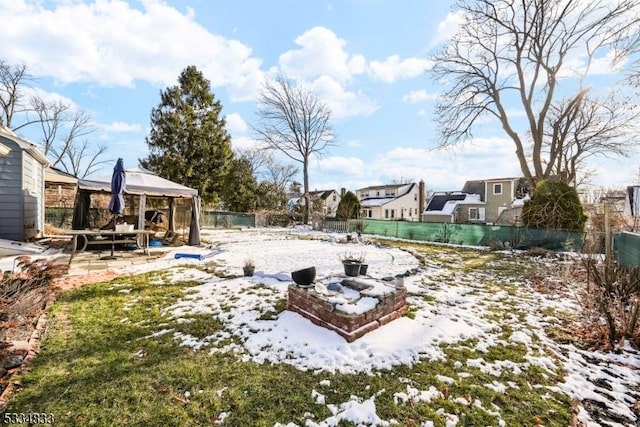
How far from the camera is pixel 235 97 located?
1559 cm

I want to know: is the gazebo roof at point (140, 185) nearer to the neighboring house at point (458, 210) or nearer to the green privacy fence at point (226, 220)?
the green privacy fence at point (226, 220)

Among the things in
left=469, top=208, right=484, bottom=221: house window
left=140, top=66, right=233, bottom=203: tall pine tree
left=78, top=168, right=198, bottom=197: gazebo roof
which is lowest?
left=469, top=208, right=484, bottom=221: house window

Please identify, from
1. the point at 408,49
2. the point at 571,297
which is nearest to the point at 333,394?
the point at 571,297

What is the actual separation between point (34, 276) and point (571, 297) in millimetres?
9102

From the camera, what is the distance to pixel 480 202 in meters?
27.3

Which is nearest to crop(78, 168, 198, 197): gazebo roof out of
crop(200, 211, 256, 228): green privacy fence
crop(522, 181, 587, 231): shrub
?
crop(200, 211, 256, 228): green privacy fence

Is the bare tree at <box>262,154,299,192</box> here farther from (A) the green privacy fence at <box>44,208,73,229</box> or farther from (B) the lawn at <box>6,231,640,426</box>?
(B) the lawn at <box>6,231,640,426</box>

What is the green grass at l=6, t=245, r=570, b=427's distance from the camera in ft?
7.34

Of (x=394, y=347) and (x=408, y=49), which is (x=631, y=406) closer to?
(x=394, y=347)

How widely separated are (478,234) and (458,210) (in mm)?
15672

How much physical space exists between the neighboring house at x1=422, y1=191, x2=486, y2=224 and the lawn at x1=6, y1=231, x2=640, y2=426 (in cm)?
2355

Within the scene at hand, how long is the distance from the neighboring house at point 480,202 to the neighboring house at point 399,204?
4.52 meters

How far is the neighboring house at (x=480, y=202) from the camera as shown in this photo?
25938 mm

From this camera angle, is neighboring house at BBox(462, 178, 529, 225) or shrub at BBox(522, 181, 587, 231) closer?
shrub at BBox(522, 181, 587, 231)
